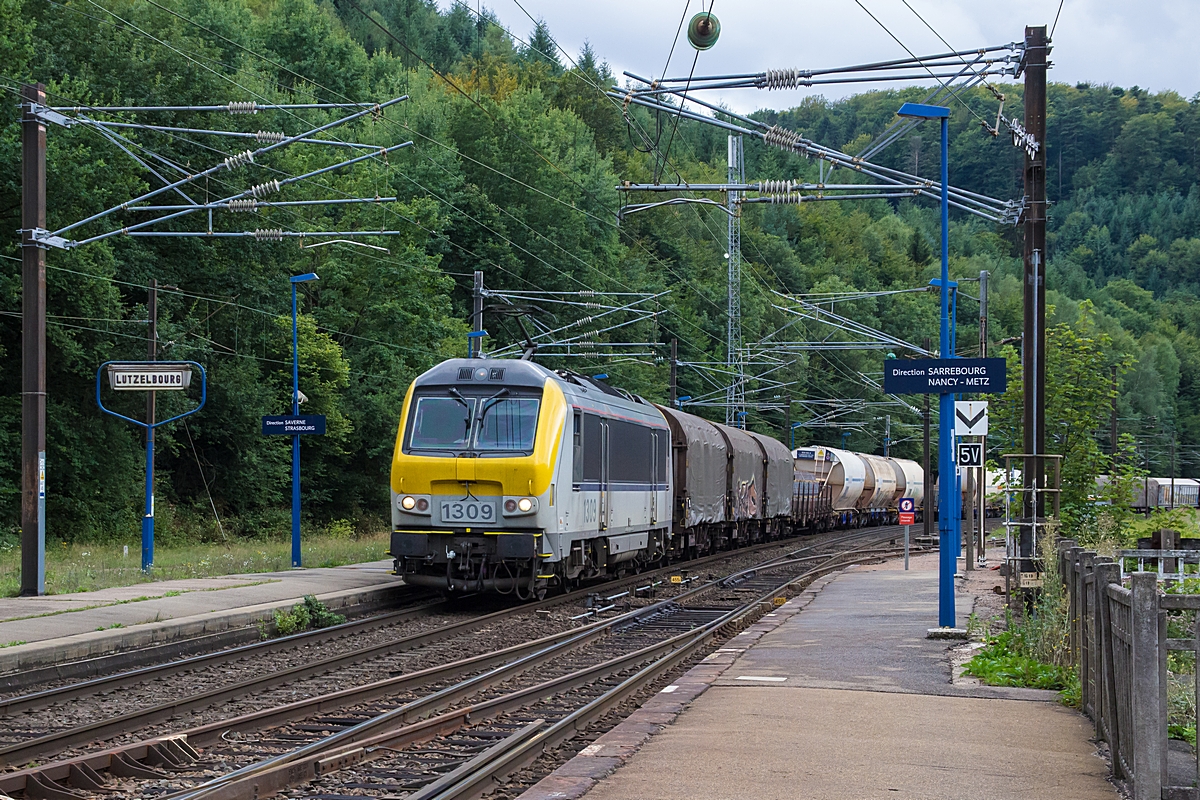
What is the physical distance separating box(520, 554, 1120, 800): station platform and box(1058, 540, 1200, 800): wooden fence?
1.19ft

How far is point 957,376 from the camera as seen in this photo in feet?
48.1

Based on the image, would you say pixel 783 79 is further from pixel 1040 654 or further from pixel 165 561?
pixel 165 561

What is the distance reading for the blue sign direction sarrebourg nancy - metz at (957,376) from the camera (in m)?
14.6

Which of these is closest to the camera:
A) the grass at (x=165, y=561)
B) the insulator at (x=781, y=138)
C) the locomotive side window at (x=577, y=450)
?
the insulator at (x=781, y=138)

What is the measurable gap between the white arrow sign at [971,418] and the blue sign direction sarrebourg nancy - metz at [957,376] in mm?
9411

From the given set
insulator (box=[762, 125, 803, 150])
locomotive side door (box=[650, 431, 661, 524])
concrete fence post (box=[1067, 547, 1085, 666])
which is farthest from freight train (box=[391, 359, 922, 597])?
concrete fence post (box=[1067, 547, 1085, 666])

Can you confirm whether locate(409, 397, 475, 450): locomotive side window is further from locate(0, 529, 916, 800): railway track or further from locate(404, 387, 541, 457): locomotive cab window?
locate(0, 529, 916, 800): railway track

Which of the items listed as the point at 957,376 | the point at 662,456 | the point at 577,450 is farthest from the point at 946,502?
the point at 662,456

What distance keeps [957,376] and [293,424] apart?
14.4 meters

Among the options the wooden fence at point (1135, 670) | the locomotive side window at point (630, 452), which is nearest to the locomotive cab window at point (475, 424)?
the locomotive side window at point (630, 452)

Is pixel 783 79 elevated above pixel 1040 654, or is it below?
above

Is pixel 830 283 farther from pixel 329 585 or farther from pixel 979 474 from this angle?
pixel 329 585

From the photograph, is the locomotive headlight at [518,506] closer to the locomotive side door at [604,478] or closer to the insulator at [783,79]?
the locomotive side door at [604,478]

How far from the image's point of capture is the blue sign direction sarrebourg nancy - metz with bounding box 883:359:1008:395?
48.0 ft
